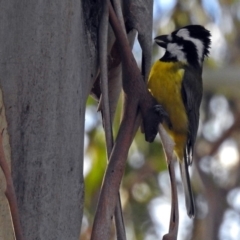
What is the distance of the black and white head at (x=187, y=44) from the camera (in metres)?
3.08

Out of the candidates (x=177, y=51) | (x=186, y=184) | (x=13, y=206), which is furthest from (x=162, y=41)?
(x=13, y=206)

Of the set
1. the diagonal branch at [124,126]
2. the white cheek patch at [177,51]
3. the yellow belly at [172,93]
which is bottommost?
the diagonal branch at [124,126]

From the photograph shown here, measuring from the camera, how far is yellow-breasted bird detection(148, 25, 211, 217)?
291cm

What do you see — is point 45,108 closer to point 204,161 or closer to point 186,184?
point 186,184

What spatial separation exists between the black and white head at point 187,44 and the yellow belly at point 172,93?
0.24 feet

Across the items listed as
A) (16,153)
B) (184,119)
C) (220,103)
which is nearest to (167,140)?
(16,153)

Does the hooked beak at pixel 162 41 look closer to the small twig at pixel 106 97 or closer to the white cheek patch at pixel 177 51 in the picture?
the white cheek patch at pixel 177 51

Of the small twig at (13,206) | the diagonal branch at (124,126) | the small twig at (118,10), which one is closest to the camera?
the small twig at (13,206)

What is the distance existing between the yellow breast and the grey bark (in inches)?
56.9

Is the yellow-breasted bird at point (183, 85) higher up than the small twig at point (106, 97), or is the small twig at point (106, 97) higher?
the yellow-breasted bird at point (183, 85)

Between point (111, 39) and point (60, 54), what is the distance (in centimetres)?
27

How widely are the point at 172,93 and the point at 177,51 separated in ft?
0.92

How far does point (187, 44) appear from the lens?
10.2ft

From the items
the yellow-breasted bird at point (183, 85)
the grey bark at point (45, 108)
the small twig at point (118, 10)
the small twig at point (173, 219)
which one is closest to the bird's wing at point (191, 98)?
the yellow-breasted bird at point (183, 85)
